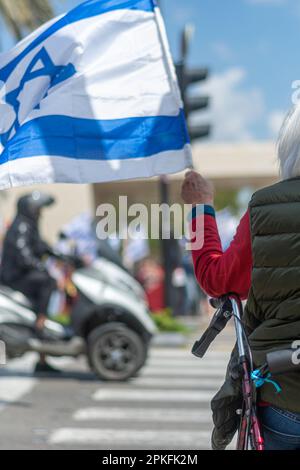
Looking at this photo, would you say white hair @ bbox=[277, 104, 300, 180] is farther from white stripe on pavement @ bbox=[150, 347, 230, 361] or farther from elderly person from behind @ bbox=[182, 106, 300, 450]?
white stripe on pavement @ bbox=[150, 347, 230, 361]

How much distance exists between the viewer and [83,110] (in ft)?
12.5

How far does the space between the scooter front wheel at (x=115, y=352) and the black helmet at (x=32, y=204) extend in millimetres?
1389

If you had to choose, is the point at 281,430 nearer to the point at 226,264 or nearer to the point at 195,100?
the point at 226,264

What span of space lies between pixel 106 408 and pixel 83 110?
4460 mm

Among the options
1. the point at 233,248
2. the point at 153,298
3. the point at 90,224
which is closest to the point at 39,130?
the point at 233,248

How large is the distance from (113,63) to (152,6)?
1.18ft

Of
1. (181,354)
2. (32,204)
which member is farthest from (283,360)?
(181,354)

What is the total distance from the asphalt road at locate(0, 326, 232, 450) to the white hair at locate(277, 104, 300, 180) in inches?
153

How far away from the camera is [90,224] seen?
41.4ft

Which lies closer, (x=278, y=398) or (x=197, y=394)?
(x=278, y=398)

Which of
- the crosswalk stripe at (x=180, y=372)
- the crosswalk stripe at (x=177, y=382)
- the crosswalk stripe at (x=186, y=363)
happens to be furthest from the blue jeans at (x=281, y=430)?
the crosswalk stripe at (x=186, y=363)

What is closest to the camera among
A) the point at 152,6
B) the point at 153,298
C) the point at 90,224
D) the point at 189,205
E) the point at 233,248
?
the point at 233,248

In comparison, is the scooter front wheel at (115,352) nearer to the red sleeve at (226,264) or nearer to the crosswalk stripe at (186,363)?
the crosswalk stripe at (186,363)
